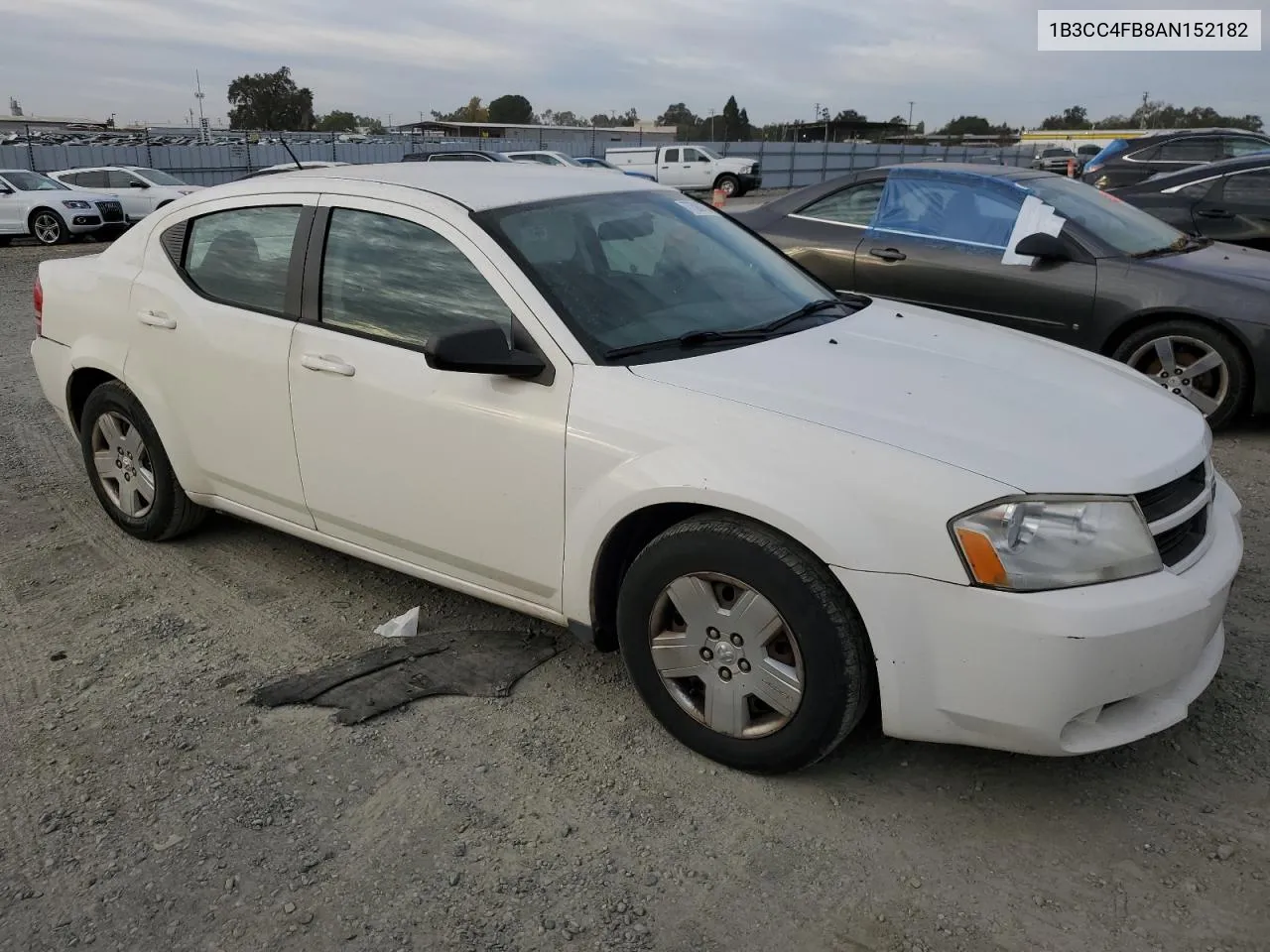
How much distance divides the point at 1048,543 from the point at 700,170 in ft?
110

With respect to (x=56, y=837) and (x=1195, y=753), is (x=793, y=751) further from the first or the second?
(x=56, y=837)

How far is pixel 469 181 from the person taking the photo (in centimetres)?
358

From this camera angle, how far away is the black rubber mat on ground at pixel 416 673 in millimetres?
3246

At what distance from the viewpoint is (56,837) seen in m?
2.61

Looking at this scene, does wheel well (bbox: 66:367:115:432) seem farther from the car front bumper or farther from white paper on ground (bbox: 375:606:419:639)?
the car front bumper

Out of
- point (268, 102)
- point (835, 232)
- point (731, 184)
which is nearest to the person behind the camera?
point (835, 232)

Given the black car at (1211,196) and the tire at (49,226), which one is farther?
the tire at (49,226)

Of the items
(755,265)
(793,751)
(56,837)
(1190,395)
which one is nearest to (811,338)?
(755,265)

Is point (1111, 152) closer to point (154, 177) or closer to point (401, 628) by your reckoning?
point (401, 628)

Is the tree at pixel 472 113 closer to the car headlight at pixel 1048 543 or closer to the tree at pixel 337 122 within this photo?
the tree at pixel 337 122

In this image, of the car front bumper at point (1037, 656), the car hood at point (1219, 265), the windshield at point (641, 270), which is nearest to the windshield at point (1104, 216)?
the car hood at point (1219, 265)

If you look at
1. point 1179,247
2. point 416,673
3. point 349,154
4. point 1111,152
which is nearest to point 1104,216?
point 1179,247

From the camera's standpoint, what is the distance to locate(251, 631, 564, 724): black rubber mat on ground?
325cm

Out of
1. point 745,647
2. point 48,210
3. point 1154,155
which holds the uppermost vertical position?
point 1154,155
